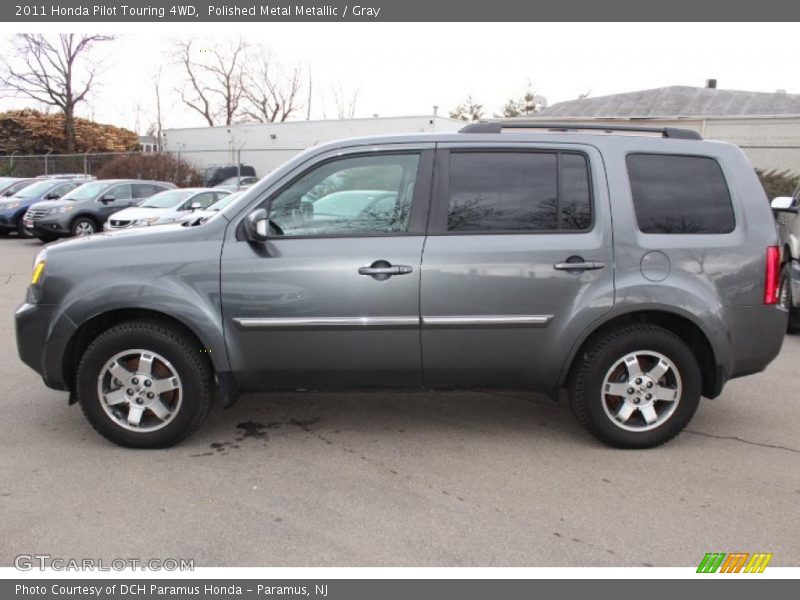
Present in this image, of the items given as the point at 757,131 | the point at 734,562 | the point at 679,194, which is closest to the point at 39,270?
the point at 679,194

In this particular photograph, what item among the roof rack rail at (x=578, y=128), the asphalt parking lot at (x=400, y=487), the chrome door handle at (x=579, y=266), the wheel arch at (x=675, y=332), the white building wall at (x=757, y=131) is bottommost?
the asphalt parking lot at (x=400, y=487)

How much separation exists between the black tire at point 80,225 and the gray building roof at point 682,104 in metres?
16.0

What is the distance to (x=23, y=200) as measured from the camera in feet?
58.7

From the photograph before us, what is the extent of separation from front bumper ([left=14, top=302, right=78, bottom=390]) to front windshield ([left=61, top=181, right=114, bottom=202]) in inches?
525

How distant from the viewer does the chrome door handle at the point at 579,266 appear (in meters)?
3.97

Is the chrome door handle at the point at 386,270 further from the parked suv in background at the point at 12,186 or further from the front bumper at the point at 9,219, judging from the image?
the parked suv in background at the point at 12,186

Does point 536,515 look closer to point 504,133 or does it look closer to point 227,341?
point 227,341

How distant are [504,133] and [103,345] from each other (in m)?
2.75

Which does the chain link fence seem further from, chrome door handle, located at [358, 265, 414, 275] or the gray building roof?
chrome door handle, located at [358, 265, 414, 275]

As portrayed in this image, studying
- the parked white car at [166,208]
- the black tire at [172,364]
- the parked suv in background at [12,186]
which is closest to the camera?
the black tire at [172,364]

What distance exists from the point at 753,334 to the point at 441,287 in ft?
6.32

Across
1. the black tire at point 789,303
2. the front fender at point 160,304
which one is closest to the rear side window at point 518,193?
the front fender at point 160,304

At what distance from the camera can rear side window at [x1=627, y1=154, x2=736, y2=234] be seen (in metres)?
4.10

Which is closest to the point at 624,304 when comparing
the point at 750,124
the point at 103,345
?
the point at 103,345
